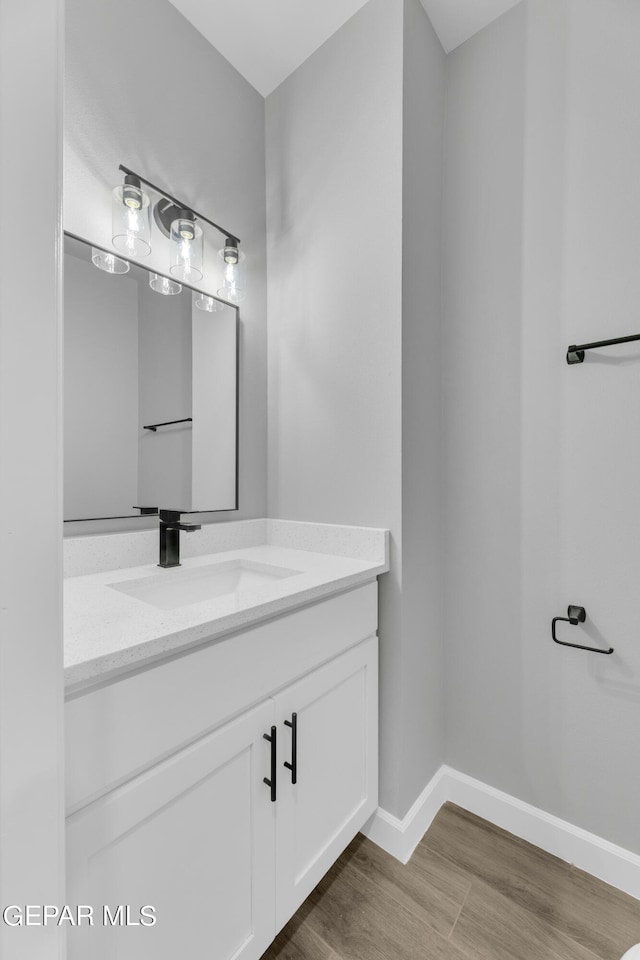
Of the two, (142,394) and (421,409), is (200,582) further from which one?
(421,409)

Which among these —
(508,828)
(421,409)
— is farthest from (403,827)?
(421,409)

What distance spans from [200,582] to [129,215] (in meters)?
1.08

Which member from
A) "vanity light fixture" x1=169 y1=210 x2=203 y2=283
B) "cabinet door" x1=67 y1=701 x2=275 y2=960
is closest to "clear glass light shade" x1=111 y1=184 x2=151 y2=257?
"vanity light fixture" x1=169 y1=210 x2=203 y2=283

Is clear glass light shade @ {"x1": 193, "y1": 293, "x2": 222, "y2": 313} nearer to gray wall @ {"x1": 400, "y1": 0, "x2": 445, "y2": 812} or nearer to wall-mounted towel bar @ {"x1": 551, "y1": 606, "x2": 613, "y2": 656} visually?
gray wall @ {"x1": 400, "y1": 0, "x2": 445, "y2": 812}

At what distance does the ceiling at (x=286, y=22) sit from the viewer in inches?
56.4

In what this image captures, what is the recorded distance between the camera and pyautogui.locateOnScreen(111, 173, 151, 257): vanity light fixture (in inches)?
48.6

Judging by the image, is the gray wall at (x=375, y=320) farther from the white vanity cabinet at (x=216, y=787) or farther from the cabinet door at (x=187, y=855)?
the cabinet door at (x=187, y=855)

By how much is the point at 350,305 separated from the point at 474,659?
1290 millimetres

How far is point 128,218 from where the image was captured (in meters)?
1.25

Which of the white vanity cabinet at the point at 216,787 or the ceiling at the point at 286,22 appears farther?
the ceiling at the point at 286,22

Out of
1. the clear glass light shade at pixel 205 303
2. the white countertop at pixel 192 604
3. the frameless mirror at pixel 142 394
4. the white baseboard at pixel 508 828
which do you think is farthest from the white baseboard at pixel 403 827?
the clear glass light shade at pixel 205 303

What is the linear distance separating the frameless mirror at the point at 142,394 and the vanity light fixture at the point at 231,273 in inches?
2.3

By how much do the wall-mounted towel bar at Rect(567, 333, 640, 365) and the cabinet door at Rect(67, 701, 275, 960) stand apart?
1.26 m
